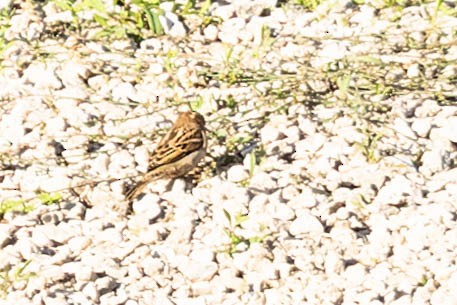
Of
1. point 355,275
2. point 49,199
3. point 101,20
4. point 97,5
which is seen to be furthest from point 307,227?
point 97,5

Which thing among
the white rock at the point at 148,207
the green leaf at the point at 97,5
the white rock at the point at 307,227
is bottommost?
the white rock at the point at 148,207

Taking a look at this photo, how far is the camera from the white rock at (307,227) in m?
7.76

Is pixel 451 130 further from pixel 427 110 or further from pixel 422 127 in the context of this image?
pixel 427 110

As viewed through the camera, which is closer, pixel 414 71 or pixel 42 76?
pixel 414 71

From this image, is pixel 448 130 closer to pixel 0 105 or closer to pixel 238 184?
pixel 238 184

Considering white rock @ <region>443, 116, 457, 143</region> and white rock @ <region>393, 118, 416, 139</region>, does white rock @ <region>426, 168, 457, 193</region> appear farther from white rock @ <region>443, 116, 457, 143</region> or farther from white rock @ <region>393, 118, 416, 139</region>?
white rock @ <region>393, 118, 416, 139</region>

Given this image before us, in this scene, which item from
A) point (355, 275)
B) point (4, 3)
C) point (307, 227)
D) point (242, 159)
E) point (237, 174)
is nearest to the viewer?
point (355, 275)

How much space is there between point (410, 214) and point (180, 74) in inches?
89.4

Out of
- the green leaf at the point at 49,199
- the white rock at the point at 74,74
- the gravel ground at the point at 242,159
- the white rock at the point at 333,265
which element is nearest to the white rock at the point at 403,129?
the gravel ground at the point at 242,159

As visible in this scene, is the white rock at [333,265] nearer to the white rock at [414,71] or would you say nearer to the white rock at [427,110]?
the white rock at [427,110]

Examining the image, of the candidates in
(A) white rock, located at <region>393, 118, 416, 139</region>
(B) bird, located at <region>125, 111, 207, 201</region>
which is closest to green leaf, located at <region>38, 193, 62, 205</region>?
(B) bird, located at <region>125, 111, 207, 201</region>

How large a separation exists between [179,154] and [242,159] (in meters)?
0.40

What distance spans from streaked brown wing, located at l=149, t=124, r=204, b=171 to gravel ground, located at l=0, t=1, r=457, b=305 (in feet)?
0.57

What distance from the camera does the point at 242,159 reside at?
8586 millimetres
